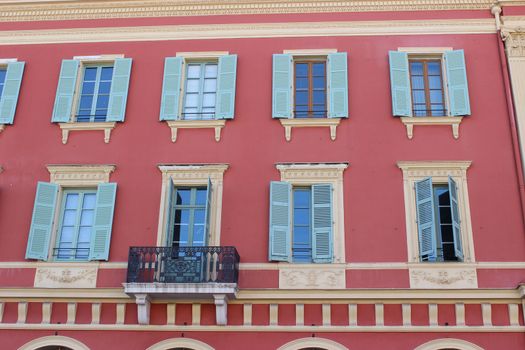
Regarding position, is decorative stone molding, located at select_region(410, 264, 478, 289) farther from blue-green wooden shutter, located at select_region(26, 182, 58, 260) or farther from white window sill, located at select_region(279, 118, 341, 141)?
blue-green wooden shutter, located at select_region(26, 182, 58, 260)

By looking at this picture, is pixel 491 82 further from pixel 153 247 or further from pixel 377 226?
pixel 153 247

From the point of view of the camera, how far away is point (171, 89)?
17.5m

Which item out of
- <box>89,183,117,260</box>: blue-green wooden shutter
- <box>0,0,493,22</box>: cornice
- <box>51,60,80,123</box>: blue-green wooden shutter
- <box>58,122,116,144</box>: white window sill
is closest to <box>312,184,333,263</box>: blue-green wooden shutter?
<box>89,183,117,260</box>: blue-green wooden shutter

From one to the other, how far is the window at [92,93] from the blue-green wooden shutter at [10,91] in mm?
1124

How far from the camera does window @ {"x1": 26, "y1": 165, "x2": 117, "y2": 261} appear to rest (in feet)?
52.5

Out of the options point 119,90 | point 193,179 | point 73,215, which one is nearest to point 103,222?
point 73,215

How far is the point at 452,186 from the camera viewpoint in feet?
51.4

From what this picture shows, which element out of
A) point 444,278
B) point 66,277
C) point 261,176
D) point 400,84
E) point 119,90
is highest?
point 400,84

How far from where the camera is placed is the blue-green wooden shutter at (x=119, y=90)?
17281mm

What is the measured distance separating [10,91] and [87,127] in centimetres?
248

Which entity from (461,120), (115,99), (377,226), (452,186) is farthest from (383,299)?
(115,99)

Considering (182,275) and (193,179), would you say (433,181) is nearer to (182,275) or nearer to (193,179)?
(193,179)

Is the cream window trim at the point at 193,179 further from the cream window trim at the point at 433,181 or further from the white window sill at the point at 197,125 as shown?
the cream window trim at the point at 433,181

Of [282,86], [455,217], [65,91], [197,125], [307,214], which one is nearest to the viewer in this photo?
[455,217]
